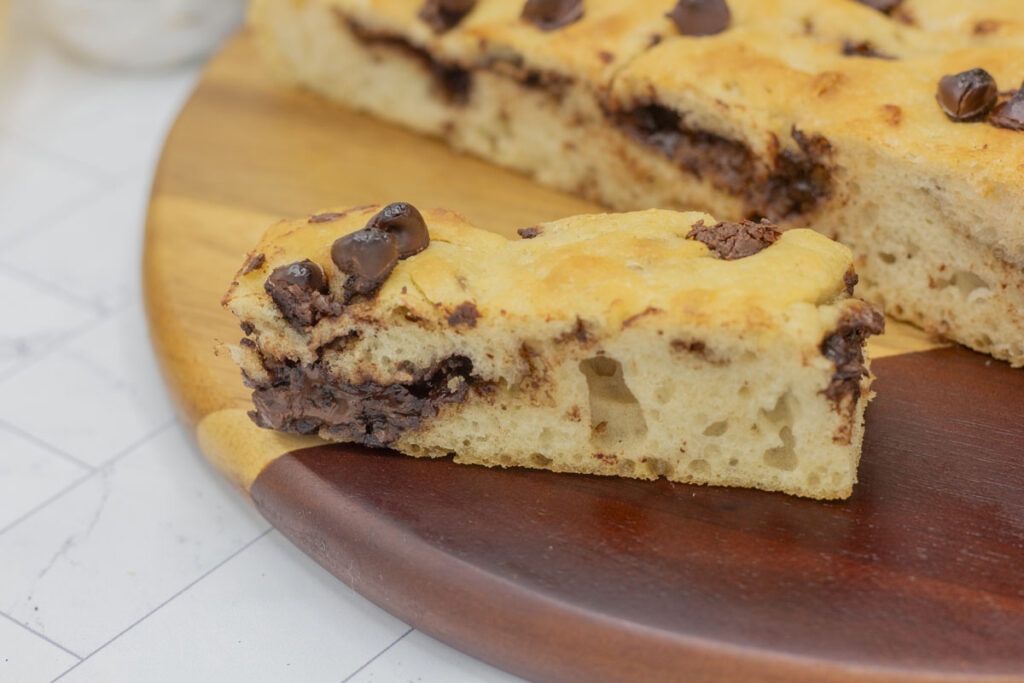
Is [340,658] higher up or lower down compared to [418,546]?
lower down

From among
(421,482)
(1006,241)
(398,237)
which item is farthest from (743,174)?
(421,482)

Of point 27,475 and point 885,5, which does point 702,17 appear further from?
point 27,475

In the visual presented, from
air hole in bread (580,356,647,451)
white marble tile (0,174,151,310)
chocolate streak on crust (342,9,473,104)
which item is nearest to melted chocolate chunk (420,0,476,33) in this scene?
chocolate streak on crust (342,9,473,104)

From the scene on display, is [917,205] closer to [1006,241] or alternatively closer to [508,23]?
[1006,241]

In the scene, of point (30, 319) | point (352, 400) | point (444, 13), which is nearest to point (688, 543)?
point (352, 400)

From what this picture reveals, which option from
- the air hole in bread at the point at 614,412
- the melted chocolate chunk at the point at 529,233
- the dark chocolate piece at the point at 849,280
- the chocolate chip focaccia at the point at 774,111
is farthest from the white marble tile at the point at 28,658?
the chocolate chip focaccia at the point at 774,111
